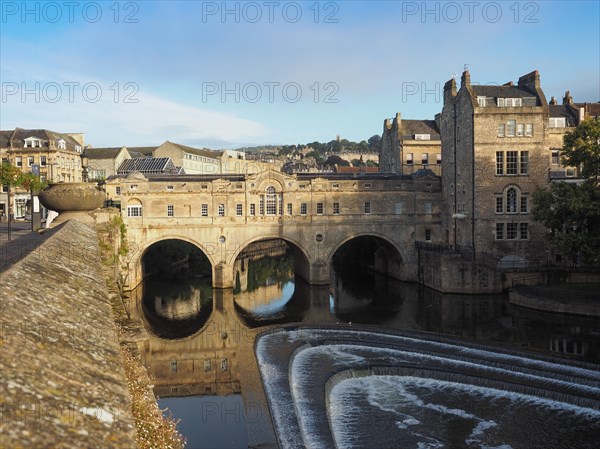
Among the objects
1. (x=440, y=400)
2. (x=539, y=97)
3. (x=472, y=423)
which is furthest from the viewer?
(x=539, y=97)

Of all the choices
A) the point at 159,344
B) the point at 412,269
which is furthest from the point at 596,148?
the point at 159,344

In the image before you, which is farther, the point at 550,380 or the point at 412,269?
the point at 412,269

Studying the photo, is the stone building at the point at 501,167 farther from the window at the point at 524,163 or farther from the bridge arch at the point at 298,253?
the bridge arch at the point at 298,253

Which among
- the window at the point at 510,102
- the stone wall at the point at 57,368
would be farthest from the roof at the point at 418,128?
the stone wall at the point at 57,368

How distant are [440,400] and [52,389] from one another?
2085 centimetres

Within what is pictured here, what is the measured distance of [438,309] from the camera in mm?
42781

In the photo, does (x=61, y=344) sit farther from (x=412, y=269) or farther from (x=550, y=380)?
(x=412, y=269)

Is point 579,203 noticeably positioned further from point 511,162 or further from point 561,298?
point 511,162

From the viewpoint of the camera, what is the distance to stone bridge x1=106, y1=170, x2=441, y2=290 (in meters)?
50.8

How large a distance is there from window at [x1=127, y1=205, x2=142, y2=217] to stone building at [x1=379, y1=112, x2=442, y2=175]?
31441 millimetres

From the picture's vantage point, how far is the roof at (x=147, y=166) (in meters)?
75.8

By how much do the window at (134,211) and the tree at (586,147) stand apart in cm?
3451

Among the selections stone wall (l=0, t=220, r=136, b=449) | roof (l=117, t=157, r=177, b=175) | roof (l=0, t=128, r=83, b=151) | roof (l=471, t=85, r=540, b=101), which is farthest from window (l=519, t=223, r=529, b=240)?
roof (l=0, t=128, r=83, b=151)

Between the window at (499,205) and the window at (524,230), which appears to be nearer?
the window at (499,205)
